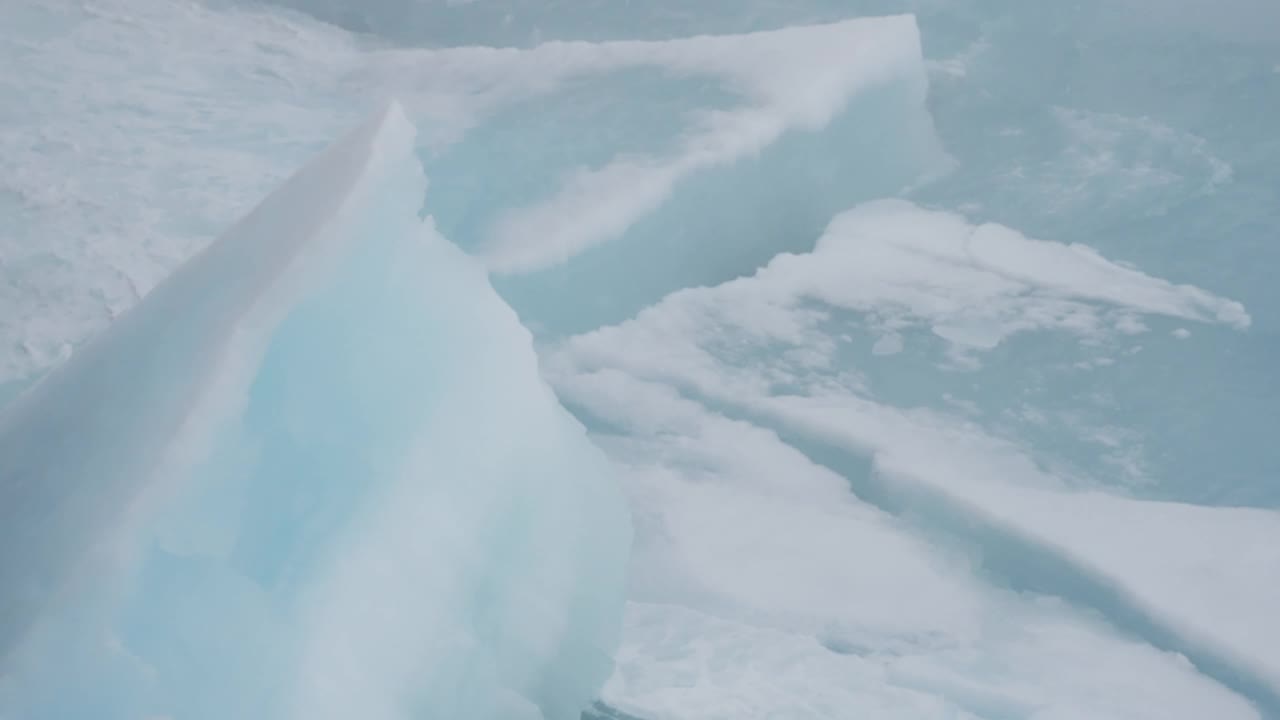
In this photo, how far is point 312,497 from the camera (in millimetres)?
1413

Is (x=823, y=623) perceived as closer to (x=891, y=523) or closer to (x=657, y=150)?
(x=891, y=523)

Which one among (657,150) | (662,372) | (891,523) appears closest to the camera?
(891,523)

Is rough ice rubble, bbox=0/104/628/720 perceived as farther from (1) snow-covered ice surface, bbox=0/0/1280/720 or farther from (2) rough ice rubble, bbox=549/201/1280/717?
(2) rough ice rubble, bbox=549/201/1280/717

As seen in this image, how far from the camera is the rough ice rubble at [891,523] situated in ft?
6.19

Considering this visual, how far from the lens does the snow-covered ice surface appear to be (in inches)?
53.2

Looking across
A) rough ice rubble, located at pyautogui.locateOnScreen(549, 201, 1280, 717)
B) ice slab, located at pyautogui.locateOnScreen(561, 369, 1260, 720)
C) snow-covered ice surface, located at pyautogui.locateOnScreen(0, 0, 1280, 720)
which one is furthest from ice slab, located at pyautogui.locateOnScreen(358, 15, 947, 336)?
ice slab, located at pyautogui.locateOnScreen(561, 369, 1260, 720)

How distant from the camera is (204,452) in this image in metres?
1.29

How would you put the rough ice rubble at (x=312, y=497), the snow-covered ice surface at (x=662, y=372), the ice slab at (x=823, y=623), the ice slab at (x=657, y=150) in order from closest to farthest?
the rough ice rubble at (x=312, y=497) < the snow-covered ice surface at (x=662, y=372) < the ice slab at (x=823, y=623) < the ice slab at (x=657, y=150)

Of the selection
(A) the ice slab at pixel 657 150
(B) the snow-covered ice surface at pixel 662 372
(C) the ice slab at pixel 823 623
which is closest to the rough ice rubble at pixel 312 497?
(B) the snow-covered ice surface at pixel 662 372

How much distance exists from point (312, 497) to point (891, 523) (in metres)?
1.28

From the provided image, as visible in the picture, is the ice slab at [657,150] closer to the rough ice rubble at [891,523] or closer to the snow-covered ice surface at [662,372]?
the snow-covered ice surface at [662,372]

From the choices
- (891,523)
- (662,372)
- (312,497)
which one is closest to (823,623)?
(891,523)

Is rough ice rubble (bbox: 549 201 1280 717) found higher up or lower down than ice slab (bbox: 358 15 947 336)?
lower down

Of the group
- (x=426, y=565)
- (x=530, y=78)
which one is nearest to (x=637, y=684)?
(x=426, y=565)
